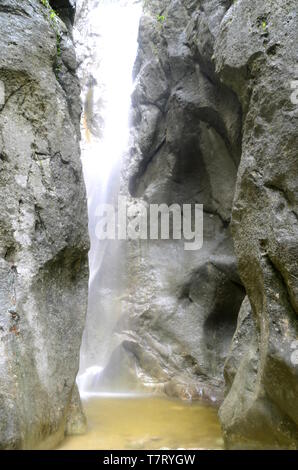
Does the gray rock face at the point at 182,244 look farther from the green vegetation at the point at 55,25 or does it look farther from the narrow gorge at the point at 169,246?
the green vegetation at the point at 55,25

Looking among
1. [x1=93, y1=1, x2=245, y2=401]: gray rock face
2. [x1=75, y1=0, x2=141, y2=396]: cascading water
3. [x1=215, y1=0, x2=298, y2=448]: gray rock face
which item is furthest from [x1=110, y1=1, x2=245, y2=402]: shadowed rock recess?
[x1=215, y1=0, x2=298, y2=448]: gray rock face

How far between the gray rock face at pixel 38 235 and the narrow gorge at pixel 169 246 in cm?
A: 2

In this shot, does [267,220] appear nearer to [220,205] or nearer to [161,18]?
[220,205]

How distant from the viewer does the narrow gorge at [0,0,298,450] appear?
400 cm

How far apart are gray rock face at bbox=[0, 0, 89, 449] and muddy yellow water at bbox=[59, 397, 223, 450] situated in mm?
391

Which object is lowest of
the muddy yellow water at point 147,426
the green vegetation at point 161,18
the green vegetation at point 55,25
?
the muddy yellow water at point 147,426

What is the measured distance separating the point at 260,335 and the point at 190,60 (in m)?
5.79

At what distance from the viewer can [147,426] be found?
5.30 m

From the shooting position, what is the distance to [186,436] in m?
4.88

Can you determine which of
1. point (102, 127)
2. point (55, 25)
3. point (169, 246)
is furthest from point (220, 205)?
point (102, 127)

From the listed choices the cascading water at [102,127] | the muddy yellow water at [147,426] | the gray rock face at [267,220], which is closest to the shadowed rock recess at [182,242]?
the cascading water at [102,127]

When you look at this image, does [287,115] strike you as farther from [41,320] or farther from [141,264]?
[141,264]

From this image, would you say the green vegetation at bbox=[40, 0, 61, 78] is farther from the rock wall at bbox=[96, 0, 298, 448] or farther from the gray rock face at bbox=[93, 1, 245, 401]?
the gray rock face at bbox=[93, 1, 245, 401]

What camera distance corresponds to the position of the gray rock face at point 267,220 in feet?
12.6
